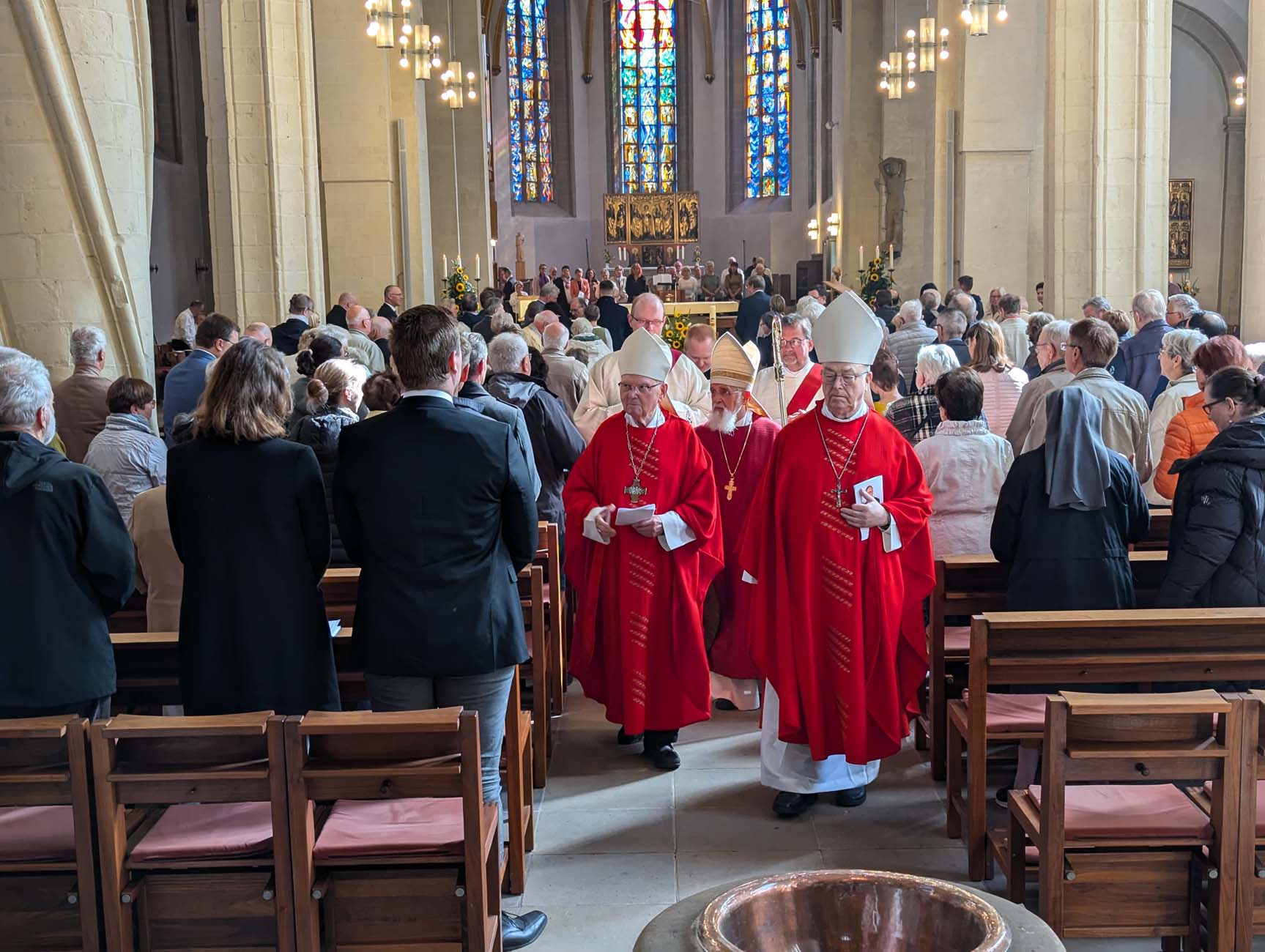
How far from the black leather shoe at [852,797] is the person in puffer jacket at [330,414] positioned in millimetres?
2107

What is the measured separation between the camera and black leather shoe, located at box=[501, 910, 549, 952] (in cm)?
389

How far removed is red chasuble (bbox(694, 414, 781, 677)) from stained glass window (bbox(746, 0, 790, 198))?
26.9 meters

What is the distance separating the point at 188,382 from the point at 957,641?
14.4 ft

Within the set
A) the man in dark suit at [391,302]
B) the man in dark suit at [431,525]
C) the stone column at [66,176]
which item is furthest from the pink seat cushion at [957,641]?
the man in dark suit at [391,302]

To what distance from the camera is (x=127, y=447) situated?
5574 mm

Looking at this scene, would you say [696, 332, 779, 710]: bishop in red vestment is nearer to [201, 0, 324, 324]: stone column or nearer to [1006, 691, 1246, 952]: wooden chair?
[1006, 691, 1246, 952]: wooden chair

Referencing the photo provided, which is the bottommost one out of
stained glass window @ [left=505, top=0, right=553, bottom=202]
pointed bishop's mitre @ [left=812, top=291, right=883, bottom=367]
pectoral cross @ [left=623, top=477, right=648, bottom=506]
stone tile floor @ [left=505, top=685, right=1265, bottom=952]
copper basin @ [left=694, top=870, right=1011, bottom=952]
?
stone tile floor @ [left=505, top=685, right=1265, bottom=952]

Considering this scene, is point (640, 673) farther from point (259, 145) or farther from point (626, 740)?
point (259, 145)

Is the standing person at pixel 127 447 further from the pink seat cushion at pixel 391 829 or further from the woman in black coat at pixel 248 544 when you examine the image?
the pink seat cushion at pixel 391 829

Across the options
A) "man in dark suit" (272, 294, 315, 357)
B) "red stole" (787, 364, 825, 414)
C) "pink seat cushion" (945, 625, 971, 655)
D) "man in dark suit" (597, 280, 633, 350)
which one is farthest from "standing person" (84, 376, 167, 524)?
"man in dark suit" (597, 280, 633, 350)

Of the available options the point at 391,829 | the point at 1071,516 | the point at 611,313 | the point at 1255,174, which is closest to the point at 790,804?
the point at 1071,516

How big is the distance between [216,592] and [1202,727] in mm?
2552

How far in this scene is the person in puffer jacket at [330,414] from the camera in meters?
5.32

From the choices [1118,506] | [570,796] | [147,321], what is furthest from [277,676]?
[147,321]
